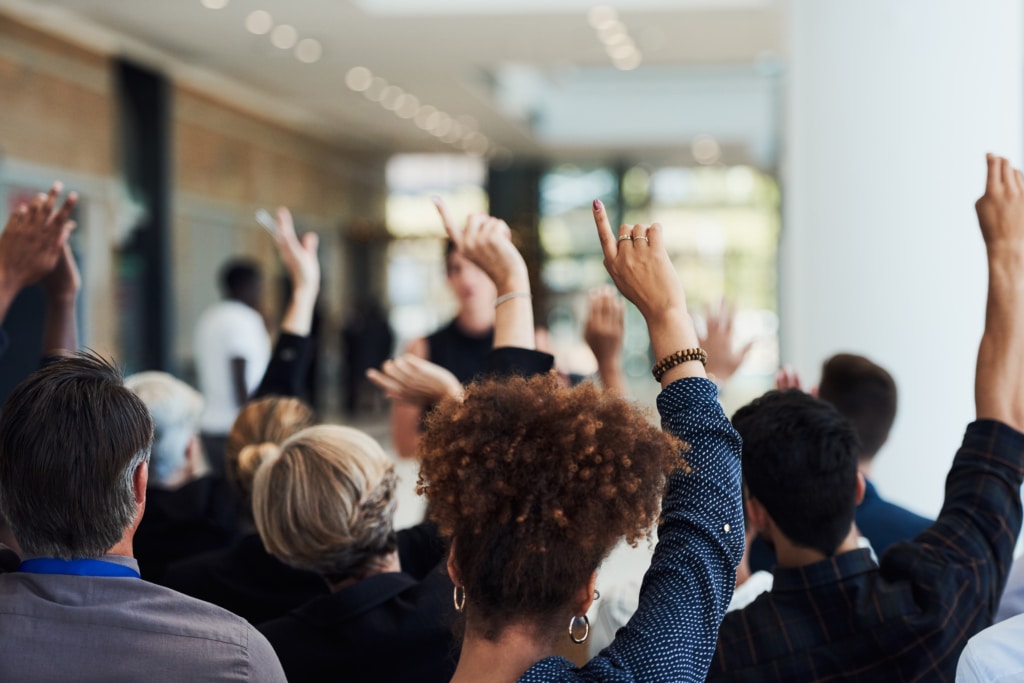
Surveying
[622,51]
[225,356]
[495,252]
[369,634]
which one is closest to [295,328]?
[495,252]

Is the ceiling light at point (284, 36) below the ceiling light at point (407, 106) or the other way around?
below

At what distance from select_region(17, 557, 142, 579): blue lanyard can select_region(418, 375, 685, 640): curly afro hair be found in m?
0.42

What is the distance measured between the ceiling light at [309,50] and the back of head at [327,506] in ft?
30.8

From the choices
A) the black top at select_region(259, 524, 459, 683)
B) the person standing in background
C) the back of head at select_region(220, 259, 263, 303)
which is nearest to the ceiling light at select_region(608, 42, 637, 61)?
the back of head at select_region(220, 259, 263, 303)

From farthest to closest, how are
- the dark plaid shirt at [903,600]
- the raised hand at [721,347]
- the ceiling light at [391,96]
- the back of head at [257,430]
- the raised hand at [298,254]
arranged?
1. the ceiling light at [391,96]
2. the raised hand at [298,254]
3. the raised hand at [721,347]
4. the back of head at [257,430]
5. the dark plaid shirt at [903,600]

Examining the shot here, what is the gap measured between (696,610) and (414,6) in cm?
886

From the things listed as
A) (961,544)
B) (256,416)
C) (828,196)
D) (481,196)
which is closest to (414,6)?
(828,196)

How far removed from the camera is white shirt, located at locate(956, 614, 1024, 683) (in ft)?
4.39

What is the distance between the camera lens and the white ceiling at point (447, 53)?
9.48 meters

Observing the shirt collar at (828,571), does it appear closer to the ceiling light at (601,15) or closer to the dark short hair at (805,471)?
the dark short hair at (805,471)

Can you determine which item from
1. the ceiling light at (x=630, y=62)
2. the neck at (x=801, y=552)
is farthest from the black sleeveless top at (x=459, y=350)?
the ceiling light at (x=630, y=62)

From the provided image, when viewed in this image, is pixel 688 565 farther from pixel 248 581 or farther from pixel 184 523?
pixel 184 523

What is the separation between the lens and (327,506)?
184 centimetres

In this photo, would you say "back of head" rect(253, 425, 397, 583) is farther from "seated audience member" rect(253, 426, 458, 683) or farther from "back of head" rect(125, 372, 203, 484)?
"back of head" rect(125, 372, 203, 484)
